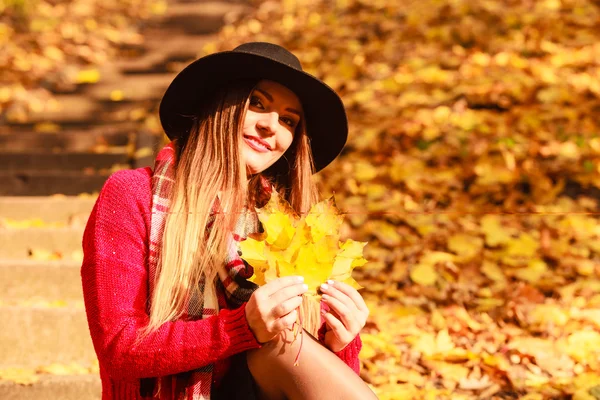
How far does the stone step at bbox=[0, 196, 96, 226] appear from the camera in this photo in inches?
150

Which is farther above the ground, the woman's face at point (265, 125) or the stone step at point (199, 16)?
the woman's face at point (265, 125)

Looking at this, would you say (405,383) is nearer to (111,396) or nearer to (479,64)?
(111,396)

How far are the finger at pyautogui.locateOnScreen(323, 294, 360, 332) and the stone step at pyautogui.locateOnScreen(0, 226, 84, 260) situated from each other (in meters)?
2.29

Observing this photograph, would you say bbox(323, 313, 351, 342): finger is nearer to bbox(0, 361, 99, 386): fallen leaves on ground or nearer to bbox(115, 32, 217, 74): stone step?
bbox(0, 361, 99, 386): fallen leaves on ground

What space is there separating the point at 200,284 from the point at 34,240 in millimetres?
2179

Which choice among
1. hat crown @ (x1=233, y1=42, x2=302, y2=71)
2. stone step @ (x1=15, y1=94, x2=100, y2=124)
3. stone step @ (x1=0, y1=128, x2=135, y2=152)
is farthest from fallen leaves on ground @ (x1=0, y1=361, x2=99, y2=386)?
stone step @ (x1=15, y1=94, x2=100, y2=124)

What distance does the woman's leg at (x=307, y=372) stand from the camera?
1535 mm

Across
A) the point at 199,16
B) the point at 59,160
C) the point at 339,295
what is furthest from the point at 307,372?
the point at 199,16

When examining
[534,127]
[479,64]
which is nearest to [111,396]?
[534,127]

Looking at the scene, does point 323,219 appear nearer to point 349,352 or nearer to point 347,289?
point 347,289

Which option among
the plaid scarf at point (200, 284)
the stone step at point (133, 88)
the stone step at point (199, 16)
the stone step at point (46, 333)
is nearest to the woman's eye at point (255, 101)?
the plaid scarf at point (200, 284)

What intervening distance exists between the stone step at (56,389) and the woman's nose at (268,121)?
123 cm

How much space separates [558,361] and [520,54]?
9.59 feet

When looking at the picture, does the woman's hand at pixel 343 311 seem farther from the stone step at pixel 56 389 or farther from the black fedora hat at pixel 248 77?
the stone step at pixel 56 389
